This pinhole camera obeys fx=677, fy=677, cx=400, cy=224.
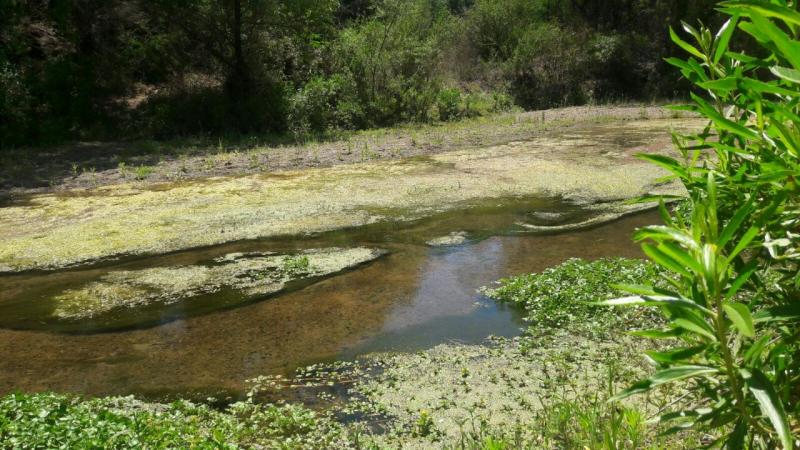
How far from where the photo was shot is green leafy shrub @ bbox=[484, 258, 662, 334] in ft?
15.3

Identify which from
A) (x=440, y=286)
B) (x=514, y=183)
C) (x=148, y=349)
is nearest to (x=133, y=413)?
(x=148, y=349)

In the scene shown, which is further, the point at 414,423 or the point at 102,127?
the point at 102,127

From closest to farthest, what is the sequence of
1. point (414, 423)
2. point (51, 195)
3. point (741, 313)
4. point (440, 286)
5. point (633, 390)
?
point (741, 313) < point (633, 390) < point (414, 423) < point (440, 286) < point (51, 195)

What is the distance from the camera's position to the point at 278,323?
5.09 m

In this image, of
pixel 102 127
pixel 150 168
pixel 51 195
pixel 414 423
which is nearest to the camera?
pixel 414 423

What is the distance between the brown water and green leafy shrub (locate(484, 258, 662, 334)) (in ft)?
0.61

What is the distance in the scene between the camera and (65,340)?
493 centimetres

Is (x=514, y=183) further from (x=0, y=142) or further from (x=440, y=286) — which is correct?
(x=0, y=142)

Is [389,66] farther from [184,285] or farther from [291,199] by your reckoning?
[184,285]

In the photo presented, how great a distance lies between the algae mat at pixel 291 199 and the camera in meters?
7.16

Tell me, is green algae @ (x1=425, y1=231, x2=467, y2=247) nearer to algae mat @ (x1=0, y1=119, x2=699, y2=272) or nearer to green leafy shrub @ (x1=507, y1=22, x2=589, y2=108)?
algae mat @ (x1=0, y1=119, x2=699, y2=272)

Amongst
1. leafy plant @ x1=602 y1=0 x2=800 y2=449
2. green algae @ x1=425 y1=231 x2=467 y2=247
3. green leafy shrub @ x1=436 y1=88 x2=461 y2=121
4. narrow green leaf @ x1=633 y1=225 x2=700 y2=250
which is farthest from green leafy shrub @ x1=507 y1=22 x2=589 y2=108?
narrow green leaf @ x1=633 y1=225 x2=700 y2=250

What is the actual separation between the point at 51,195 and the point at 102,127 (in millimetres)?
4520

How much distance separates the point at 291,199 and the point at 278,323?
3.82 m
